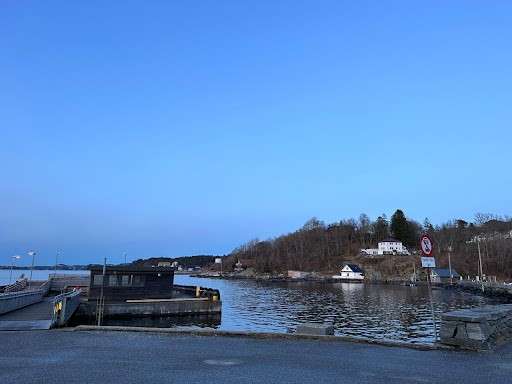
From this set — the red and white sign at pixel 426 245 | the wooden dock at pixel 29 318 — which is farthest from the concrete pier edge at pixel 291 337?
the wooden dock at pixel 29 318

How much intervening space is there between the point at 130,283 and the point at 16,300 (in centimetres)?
1638

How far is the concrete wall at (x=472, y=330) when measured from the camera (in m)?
12.6

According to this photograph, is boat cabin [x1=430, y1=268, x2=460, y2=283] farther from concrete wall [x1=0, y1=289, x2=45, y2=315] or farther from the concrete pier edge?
the concrete pier edge

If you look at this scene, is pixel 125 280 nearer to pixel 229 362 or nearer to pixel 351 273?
pixel 229 362

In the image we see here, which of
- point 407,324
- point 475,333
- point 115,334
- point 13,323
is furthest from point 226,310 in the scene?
point 475,333

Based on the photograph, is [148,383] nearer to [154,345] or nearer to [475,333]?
[154,345]

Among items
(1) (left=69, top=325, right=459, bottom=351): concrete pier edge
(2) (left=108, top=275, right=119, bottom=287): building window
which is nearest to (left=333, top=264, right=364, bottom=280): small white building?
(2) (left=108, top=275, right=119, bottom=287): building window

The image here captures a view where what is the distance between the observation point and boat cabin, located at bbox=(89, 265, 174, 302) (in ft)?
157

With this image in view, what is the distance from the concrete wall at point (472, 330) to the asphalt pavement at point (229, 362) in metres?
0.45

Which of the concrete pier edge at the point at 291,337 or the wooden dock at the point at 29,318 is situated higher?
the concrete pier edge at the point at 291,337

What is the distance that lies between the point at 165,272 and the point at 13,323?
1068 inches

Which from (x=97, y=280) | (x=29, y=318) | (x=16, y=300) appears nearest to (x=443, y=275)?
(x=97, y=280)

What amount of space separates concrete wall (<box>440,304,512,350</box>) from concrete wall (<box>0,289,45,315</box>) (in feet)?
96.3

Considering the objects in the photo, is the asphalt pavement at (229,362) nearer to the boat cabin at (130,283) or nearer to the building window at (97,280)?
the boat cabin at (130,283)
